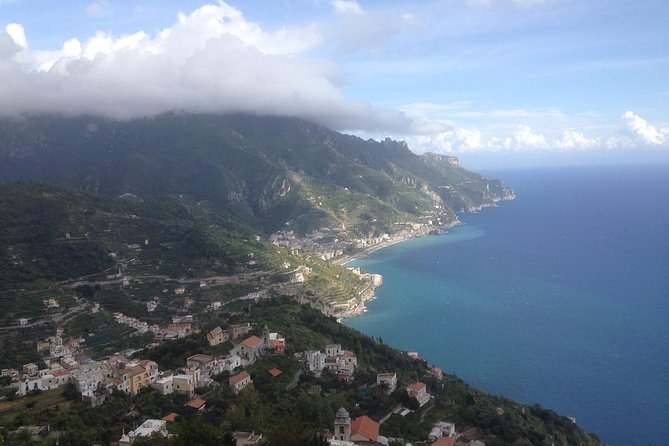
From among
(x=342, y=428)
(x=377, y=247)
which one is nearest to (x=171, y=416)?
(x=342, y=428)

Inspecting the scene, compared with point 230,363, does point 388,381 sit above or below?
below

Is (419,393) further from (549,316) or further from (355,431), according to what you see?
(549,316)

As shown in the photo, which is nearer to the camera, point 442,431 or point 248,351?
point 442,431

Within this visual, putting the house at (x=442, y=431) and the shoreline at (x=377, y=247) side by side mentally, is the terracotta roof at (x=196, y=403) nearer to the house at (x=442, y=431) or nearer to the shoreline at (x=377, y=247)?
the house at (x=442, y=431)

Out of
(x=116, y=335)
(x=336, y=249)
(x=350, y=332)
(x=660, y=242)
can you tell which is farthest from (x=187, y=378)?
(x=660, y=242)

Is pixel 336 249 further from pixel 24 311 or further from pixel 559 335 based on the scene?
pixel 24 311

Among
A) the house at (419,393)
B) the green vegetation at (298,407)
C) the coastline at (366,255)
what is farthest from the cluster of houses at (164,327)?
the house at (419,393)
